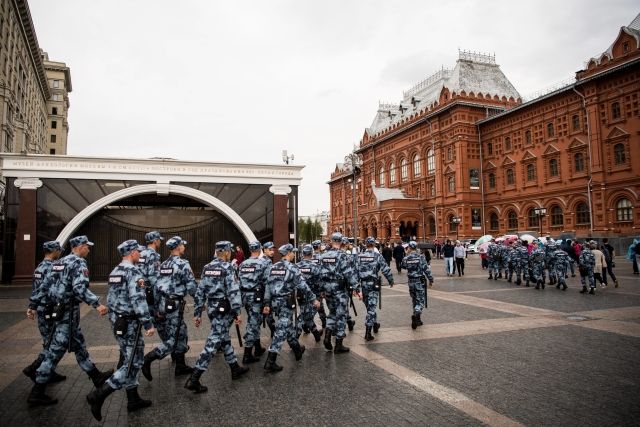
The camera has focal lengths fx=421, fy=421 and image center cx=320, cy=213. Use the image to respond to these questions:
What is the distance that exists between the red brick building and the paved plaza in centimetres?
A: 2339

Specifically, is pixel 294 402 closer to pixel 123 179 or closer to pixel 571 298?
pixel 571 298

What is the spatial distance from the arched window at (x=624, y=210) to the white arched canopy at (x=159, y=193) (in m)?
30.4

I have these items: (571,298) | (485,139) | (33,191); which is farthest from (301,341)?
(485,139)

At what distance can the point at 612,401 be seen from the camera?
5125 millimetres

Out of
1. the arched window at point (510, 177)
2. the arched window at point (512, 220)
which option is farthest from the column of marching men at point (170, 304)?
the arched window at point (510, 177)

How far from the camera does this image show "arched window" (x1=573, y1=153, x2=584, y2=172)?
3753cm

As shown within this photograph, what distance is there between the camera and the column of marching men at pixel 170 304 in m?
5.47

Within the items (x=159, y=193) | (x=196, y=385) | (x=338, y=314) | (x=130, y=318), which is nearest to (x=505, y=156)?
(x=159, y=193)

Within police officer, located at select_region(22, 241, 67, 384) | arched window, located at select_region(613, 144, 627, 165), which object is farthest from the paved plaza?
arched window, located at select_region(613, 144, 627, 165)

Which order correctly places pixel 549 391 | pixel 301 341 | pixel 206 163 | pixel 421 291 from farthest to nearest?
Answer: pixel 206 163 → pixel 421 291 → pixel 301 341 → pixel 549 391

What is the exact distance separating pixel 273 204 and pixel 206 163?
3944 millimetres

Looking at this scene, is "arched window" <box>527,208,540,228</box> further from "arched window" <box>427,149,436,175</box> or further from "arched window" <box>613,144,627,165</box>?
"arched window" <box>427,149,436,175</box>

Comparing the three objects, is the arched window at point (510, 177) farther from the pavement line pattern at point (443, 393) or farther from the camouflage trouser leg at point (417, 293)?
the pavement line pattern at point (443, 393)

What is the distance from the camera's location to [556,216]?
39.8 metres
